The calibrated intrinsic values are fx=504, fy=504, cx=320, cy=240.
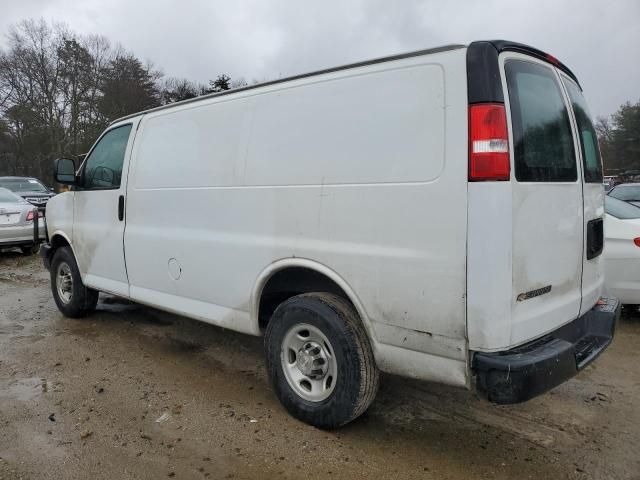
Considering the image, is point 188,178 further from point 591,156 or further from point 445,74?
Answer: point 591,156

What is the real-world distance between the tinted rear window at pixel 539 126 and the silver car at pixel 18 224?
33.4 feet

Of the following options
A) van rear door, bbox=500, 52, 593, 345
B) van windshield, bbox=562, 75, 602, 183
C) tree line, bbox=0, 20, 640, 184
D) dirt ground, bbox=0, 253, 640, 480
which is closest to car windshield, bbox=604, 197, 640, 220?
dirt ground, bbox=0, 253, 640, 480

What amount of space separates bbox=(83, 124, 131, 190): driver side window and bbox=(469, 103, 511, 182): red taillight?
346cm

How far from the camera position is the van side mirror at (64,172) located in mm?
5160

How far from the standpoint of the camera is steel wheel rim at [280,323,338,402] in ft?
10.2

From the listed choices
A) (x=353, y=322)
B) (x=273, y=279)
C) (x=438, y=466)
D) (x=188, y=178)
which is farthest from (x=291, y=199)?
(x=438, y=466)

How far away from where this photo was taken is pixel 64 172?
5.18 metres

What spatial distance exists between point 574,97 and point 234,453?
3.03 metres

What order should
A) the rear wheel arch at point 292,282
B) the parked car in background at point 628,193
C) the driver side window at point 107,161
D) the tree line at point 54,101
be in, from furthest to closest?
the tree line at point 54,101
the parked car in background at point 628,193
the driver side window at point 107,161
the rear wheel arch at point 292,282

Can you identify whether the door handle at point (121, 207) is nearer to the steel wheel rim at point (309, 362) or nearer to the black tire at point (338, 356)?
the black tire at point (338, 356)

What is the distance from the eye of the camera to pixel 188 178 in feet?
12.9

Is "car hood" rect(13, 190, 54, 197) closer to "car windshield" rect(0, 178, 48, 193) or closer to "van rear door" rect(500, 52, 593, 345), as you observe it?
"car windshield" rect(0, 178, 48, 193)

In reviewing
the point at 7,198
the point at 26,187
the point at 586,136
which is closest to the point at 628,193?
the point at 586,136

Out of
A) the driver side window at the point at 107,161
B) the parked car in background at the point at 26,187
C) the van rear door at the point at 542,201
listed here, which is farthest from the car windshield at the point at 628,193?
the parked car in background at the point at 26,187
